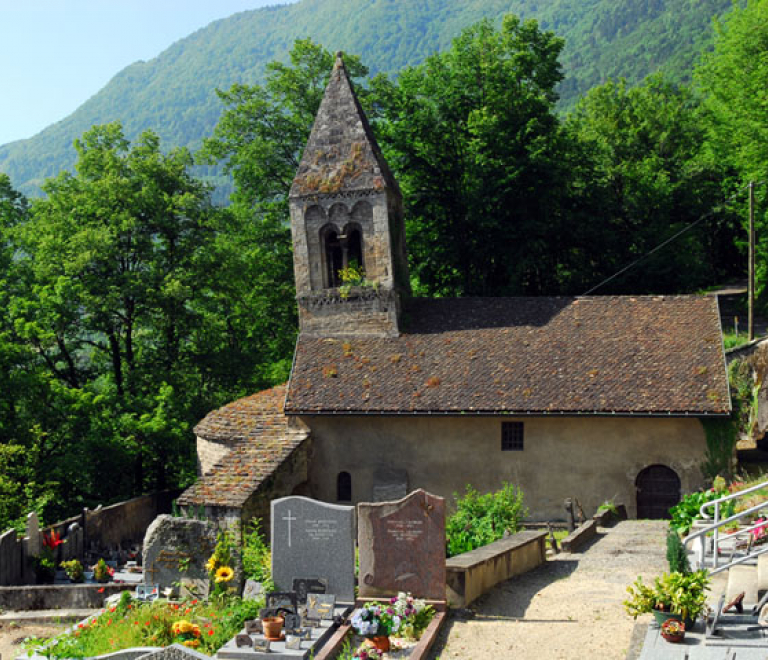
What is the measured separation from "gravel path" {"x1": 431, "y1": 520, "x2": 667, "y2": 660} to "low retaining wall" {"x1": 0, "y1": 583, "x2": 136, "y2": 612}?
873 centimetres

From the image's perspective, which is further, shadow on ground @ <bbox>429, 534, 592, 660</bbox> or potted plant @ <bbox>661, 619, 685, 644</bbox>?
shadow on ground @ <bbox>429, 534, 592, 660</bbox>

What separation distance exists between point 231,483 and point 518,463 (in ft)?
26.6

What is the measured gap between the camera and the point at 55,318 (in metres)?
33.8

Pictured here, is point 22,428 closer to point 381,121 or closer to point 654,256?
point 381,121

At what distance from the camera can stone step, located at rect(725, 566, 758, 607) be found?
13000 mm

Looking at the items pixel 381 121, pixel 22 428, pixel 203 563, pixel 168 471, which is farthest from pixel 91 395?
pixel 381 121

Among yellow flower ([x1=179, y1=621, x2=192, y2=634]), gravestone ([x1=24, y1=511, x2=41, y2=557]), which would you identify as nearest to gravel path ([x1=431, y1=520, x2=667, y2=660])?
yellow flower ([x1=179, y1=621, x2=192, y2=634])

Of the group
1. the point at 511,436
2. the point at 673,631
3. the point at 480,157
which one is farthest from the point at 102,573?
the point at 480,157

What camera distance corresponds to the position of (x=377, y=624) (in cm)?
1445

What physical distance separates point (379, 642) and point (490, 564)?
145 inches

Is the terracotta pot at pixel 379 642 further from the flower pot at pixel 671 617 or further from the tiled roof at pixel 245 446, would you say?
the tiled roof at pixel 245 446

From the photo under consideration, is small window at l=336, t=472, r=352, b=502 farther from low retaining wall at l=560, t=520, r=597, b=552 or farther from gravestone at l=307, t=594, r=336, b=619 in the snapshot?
gravestone at l=307, t=594, r=336, b=619

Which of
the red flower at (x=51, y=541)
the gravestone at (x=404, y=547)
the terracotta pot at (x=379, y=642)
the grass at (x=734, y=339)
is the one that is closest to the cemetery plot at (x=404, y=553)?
the gravestone at (x=404, y=547)

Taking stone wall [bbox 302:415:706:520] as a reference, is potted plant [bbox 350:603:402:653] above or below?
below
